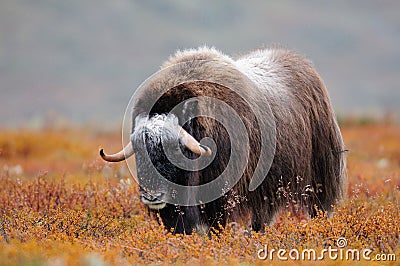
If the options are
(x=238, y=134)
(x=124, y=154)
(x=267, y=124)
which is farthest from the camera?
(x=267, y=124)

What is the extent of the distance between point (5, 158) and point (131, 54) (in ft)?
136

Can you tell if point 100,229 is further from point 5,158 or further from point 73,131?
point 73,131

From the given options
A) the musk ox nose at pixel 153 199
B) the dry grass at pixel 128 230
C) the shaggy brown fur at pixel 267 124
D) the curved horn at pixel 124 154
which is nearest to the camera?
the dry grass at pixel 128 230

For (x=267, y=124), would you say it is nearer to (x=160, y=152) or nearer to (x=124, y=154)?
(x=160, y=152)

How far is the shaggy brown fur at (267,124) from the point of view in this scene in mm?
4121

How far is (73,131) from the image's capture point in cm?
1291

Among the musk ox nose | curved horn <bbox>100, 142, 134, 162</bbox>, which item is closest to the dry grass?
the musk ox nose


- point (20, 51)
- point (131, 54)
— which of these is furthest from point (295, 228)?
point (20, 51)

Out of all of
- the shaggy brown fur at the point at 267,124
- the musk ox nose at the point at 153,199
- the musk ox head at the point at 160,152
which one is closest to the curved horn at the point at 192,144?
the musk ox head at the point at 160,152

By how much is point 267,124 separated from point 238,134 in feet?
1.22

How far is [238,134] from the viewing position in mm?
4164

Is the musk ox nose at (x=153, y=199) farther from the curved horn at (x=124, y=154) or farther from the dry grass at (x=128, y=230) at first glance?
the curved horn at (x=124, y=154)

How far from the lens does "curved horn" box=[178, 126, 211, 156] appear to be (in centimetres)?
393

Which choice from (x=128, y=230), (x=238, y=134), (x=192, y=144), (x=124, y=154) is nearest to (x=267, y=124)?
(x=238, y=134)
